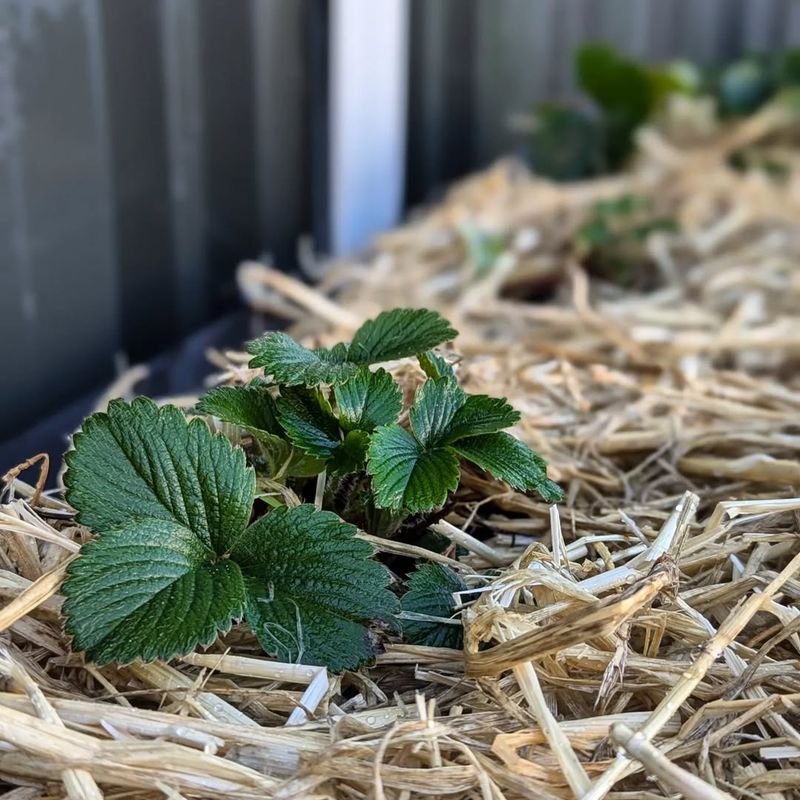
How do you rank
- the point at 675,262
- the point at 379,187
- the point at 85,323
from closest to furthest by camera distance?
the point at 85,323, the point at 675,262, the point at 379,187

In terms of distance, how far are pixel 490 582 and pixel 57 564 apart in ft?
0.94

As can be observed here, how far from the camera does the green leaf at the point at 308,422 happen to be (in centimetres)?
63

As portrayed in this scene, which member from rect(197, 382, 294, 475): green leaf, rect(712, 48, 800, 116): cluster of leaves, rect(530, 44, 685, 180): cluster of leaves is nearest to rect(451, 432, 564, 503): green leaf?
rect(197, 382, 294, 475): green leaf

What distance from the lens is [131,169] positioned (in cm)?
126

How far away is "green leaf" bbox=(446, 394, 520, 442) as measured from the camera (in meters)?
0.62

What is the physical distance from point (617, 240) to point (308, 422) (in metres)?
1.16

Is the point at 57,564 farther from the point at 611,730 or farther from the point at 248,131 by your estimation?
the point at 248,131

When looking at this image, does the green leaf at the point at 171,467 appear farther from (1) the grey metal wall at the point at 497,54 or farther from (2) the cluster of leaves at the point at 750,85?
(2) the cluster of leaves at the point at 750,85

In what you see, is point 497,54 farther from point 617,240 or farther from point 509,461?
point 509,461

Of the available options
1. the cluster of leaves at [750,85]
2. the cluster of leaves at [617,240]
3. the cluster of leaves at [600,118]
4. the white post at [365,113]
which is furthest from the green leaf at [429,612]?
the cluster of leaves at [750,85]

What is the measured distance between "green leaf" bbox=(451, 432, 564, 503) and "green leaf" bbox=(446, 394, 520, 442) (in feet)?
0.04

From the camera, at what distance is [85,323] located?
1.20 meters

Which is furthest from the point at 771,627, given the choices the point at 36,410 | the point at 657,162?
the point at 657,162

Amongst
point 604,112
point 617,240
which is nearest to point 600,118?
point 604,112
